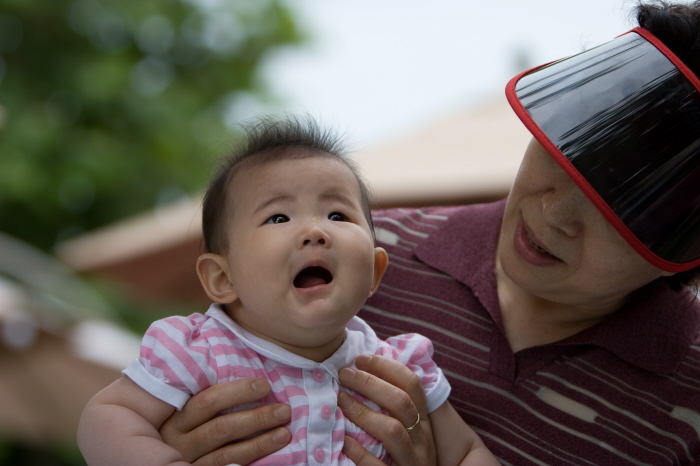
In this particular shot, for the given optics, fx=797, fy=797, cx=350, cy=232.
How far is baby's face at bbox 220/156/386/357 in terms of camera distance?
141 cm

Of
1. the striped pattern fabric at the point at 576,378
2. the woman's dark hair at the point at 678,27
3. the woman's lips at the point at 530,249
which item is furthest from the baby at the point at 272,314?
the woman's dark hair at the point at 678,27

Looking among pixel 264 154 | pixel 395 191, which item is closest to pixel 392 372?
pixel 264 154

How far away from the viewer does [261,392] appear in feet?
4.60

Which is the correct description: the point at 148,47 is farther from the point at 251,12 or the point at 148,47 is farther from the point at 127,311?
the point at 127,311

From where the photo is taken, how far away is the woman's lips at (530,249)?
5.33 ft

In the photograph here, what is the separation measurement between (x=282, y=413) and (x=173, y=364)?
21cm

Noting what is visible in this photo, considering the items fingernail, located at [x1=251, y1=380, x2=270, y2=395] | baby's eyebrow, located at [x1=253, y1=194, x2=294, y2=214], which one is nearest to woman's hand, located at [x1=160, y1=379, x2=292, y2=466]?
fingernail, located at [x1=251, y1=380, x2=270, y2=395]

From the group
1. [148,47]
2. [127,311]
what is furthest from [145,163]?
[127,311]

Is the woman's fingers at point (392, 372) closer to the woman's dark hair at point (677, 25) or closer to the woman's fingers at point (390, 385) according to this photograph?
the woman's fingers at point (390, 385)

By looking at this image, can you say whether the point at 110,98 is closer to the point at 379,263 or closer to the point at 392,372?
the point at 379,263

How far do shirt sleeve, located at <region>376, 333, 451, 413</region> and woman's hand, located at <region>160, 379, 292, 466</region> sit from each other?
0.32 m

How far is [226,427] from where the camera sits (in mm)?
1425

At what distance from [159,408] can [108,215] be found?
630 centimetres

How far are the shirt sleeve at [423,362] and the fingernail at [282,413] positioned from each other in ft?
0.96
